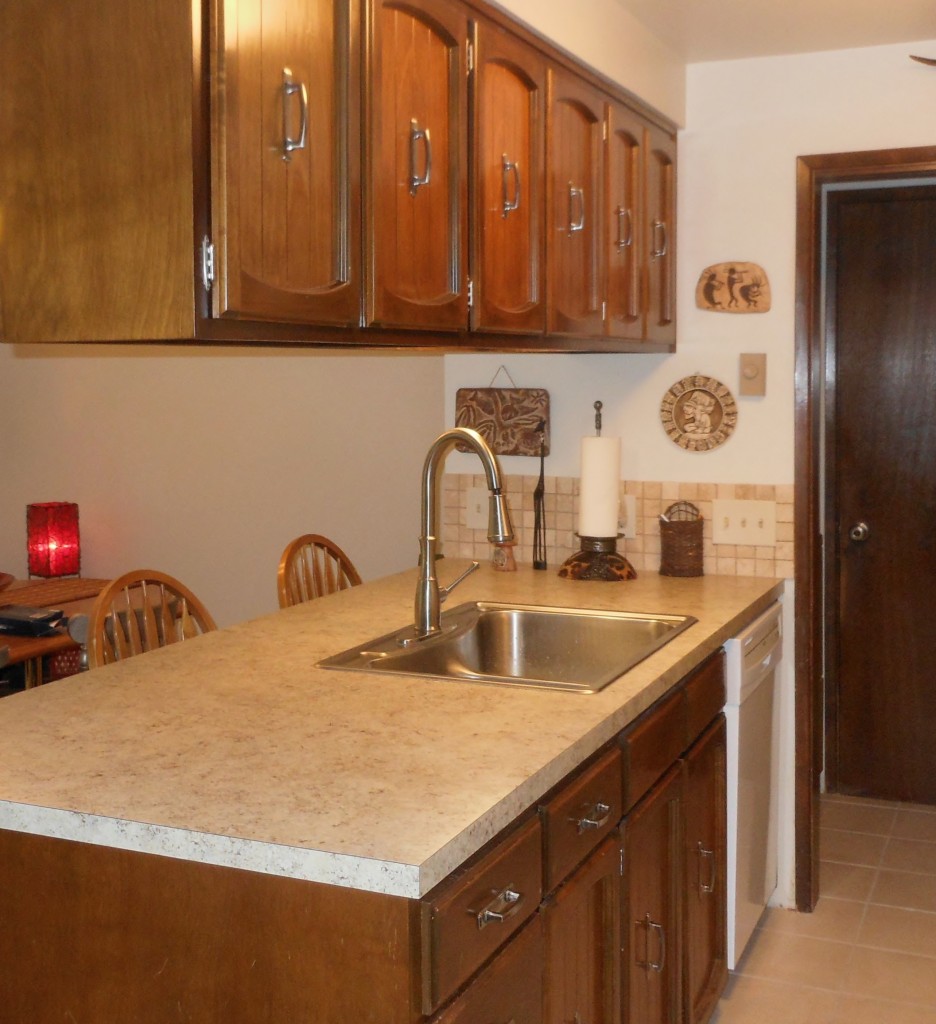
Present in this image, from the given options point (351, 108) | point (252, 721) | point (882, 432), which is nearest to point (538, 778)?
point (252, 721)

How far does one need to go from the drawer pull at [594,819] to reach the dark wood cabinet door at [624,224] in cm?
130

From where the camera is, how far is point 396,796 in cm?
144

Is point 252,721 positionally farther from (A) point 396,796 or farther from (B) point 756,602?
(B) point 756,602

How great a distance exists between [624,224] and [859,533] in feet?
5.39

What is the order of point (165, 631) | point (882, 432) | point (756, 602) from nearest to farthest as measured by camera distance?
1. point (165, 631)
2. point (756, 602)
3. point (882, 432)

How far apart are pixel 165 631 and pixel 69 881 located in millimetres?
966

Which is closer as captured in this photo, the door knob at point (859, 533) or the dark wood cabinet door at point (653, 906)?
the dark wood cabinet door at point (653, 906)

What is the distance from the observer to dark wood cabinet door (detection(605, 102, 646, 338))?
9.16ft

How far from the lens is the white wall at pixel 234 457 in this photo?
452 cm

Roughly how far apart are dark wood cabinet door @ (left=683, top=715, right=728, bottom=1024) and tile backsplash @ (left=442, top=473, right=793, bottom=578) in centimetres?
70

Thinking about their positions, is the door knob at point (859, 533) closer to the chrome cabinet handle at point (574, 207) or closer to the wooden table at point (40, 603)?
the chrome cabinet handle at point (574, 207)

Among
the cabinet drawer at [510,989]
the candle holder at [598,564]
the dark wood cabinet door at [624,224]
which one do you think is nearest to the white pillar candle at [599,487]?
the candle holder at [598,564]

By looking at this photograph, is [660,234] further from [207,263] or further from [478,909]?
[478,909]

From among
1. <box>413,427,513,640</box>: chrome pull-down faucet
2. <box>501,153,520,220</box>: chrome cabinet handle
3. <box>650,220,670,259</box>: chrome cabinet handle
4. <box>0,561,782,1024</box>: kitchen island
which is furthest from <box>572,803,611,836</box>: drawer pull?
<box>650,220,670,259</box>: chrome cabinet handle
